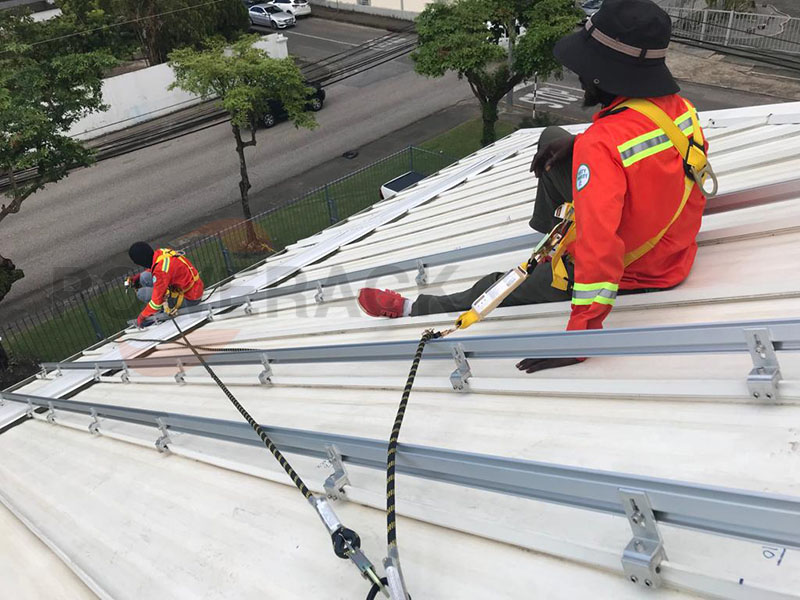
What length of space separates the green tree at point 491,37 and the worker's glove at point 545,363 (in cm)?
1395

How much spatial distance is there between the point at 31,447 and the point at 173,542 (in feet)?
11.6

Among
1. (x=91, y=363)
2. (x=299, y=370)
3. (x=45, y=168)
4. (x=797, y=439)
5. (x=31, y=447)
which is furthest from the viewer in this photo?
(x=45, y=168)

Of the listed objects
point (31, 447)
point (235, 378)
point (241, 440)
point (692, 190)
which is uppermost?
point (692, 190)

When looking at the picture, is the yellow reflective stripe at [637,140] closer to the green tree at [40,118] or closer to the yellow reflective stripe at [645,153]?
the yellow reflective stripe at [645,153]

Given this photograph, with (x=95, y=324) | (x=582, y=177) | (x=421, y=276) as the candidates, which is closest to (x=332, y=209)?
(x=95, y=324)

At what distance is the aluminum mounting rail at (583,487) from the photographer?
1.64 meters

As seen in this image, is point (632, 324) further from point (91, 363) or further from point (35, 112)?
point (35, 112)

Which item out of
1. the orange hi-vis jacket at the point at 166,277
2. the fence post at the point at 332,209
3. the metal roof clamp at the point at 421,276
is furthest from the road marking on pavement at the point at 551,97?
the metal roof clamp at the point at 421,276

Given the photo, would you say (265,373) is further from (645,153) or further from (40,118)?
(40,118)

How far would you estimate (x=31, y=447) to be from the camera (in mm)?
5734

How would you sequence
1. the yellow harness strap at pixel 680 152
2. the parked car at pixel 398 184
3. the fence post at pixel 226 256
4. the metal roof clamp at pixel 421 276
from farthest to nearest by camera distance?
the parked car at pixel 398 184 < the fence post at pixel 226 256 < the metal roof clamp at pixel 421 276 < the yellow harness strap at pixel 680 152

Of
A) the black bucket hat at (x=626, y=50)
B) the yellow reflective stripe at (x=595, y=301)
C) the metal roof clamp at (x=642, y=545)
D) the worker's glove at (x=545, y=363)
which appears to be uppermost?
the black bucket hat at (x=626, y=50)

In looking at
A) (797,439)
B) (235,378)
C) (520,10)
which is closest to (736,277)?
(797,439)

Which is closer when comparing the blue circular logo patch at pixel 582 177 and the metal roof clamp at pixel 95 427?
the blue circular logo patch at pixel 582 177
